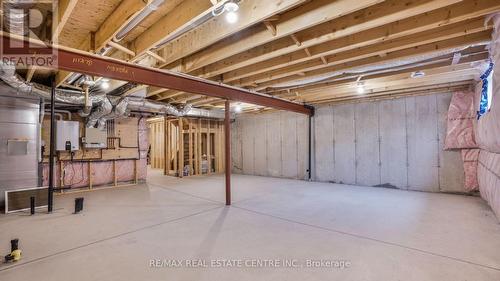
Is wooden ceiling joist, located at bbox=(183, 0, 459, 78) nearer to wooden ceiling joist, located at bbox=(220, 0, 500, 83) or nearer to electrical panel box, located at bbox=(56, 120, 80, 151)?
wooden ceiling joist, located at bbox=(220, 0, 500, 83)

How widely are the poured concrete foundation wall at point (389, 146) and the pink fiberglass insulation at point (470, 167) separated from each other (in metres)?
0.12

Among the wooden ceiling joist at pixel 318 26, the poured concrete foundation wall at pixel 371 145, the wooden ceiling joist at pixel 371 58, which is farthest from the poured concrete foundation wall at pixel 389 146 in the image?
the wooden ceiling joist at pixel 318 26

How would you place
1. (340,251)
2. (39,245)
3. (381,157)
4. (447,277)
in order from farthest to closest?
(381,157) < (39,245) < (340,251) < (447,277)

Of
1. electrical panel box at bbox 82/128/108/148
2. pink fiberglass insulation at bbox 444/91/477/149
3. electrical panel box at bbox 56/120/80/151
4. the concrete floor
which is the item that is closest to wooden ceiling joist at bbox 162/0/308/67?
the concrete floor

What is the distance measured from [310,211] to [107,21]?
12.2 ft

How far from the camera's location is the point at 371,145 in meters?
6.14

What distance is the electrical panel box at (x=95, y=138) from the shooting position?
588cm

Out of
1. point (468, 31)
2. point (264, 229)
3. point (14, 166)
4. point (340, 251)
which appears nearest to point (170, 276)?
point (264, 229)

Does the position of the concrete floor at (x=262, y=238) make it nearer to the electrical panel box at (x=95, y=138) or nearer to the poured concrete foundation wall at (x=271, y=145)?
the electrical panel box at (x=95, y=138)

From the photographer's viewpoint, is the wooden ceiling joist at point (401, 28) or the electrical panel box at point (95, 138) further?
the electrical panel box at point (95, 138)

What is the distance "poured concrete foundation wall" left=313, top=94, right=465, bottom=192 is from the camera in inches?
207

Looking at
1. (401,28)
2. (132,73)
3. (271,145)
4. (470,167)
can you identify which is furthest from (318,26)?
(271,145)

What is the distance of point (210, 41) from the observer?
2740 millimetres

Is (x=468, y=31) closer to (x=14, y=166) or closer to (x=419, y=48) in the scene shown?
(x=419, y=48)
